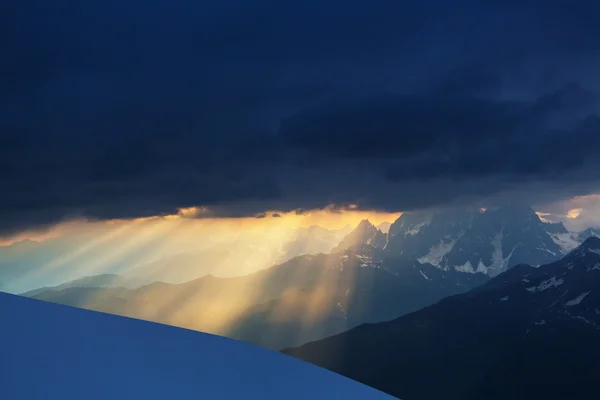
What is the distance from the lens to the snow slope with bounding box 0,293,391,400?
14.9 m

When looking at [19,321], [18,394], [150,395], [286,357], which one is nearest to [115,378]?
[150,395]

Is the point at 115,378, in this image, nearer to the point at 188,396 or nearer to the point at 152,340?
the point at 188,396

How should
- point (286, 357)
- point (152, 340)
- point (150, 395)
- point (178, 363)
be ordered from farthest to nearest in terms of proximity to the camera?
1. point (286, 357)
2. point (152, 340)
3. point (178, 363)
4. point (150, 395)

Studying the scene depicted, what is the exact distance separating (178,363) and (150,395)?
270 centimetres

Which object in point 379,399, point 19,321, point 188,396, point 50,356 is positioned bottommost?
point 379,399

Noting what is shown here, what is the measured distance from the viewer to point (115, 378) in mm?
15773

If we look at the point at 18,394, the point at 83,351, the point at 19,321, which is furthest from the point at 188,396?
the point at 19,321

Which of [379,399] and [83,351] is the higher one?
[83,351]

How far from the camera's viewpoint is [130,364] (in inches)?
666

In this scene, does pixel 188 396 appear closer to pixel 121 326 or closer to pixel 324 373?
pixel 121 326

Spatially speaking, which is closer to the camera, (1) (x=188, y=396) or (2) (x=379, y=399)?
(1) (x=188, y=396)

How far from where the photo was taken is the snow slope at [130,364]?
1494 cm

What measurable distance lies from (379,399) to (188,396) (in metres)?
7.99

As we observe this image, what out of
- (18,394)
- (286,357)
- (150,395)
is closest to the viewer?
(18,394)
